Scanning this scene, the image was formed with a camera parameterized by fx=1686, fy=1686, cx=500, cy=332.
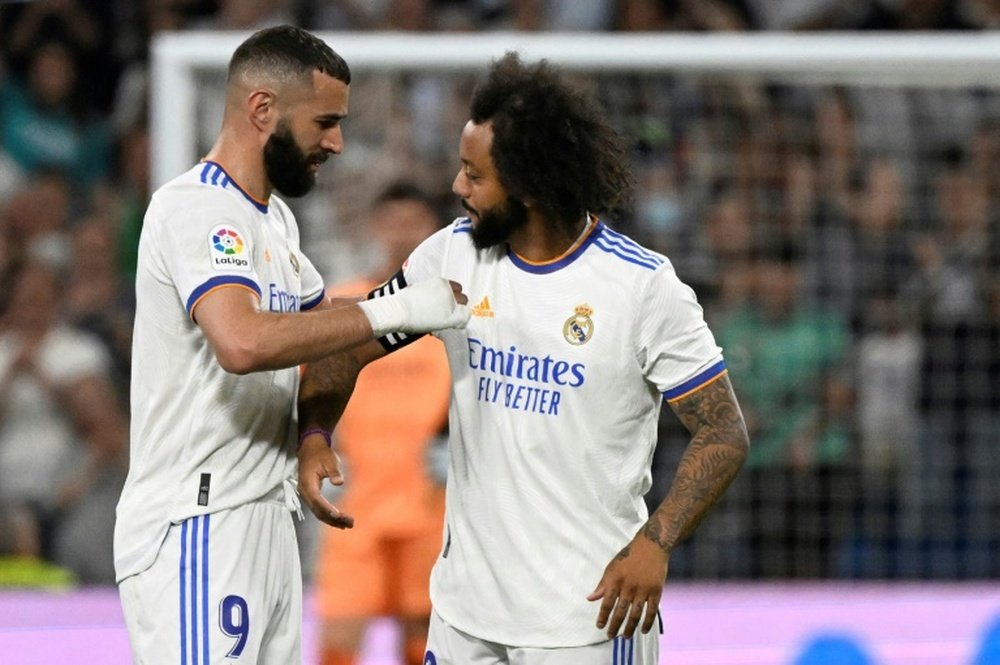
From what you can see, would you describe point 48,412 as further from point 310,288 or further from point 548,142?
point 548,142

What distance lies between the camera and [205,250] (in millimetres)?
3492

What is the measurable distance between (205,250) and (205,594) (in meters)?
0.73

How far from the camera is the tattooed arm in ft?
11.3

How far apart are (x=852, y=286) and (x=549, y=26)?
258 centimetres

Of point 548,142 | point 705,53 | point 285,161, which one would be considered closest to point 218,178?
point 285,161

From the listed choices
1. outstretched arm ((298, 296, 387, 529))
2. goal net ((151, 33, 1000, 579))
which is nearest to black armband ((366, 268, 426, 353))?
outstretched arm ((298, 296, 387, 529))

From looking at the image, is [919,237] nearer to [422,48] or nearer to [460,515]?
[422,48]

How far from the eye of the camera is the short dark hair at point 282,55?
3.69m

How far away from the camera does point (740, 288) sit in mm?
7758

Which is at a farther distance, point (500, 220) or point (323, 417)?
point (323, 417)

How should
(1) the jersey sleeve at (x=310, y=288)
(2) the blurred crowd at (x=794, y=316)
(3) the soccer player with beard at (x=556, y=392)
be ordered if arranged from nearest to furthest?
A: (3) the soccer player with beard at (x=556, y=392)
(1) the jersey sleeve at (x=310, y=288)
(2) the blurred crowd at (x=794, y=316)

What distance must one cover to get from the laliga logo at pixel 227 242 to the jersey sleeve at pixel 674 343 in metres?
0.86

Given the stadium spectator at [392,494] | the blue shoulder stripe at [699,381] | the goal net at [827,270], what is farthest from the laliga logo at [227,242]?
the goal net at [827,270]

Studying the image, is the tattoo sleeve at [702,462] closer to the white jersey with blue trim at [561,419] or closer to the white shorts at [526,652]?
the white jersey with blue trim at [561,419]
